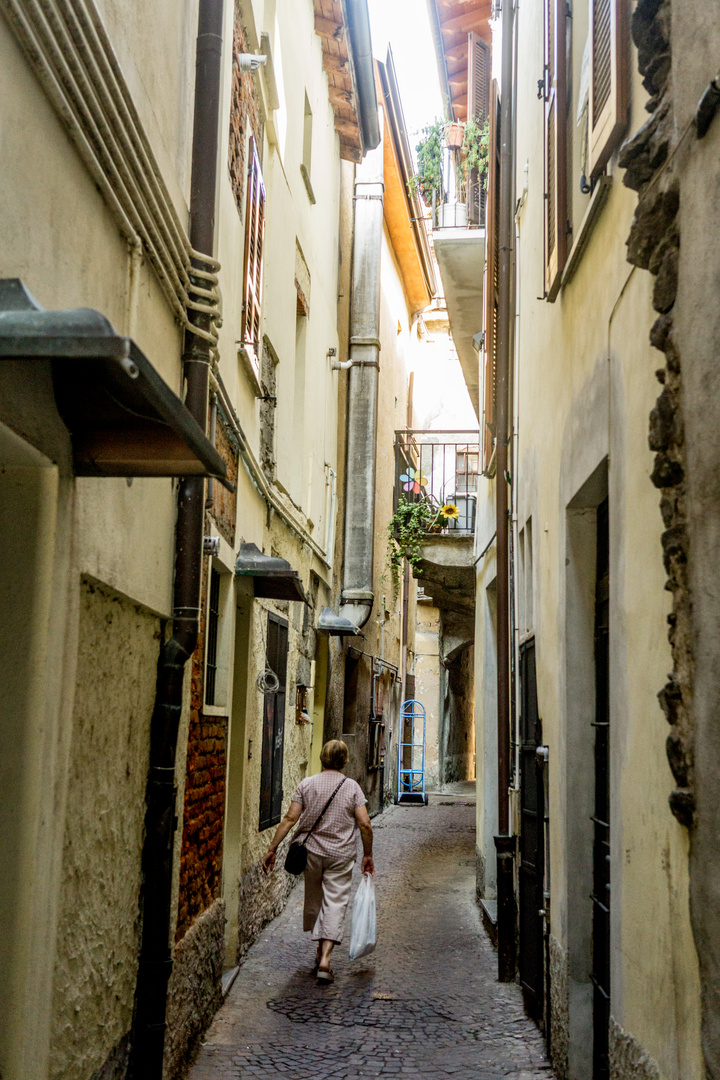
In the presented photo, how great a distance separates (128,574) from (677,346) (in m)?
2.31

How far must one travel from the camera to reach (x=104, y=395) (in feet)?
10.1

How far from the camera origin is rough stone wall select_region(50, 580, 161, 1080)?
3547 mm

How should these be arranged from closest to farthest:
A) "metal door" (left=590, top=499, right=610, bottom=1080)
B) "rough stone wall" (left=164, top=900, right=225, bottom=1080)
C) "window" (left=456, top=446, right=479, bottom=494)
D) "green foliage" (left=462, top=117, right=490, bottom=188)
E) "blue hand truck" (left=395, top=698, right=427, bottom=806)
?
"metal door" (left=590, top=499, right=610, bottom=1080), "rough stone wall" (left=164, top=900, right=225, bottom=1080), "green foliage" (left=462, top=117, right=490, bottom=188), "blue hand truck" (left=395, top=698, right=427, bottom=806), "window" (left=456, top=446, right=479, bottom=494)

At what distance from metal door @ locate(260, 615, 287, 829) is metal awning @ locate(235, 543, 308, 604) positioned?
0.93m

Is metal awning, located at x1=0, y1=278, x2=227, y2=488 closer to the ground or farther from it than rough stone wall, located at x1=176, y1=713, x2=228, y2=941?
farther from it

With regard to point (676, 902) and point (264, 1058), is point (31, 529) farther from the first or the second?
point (264, 1058)

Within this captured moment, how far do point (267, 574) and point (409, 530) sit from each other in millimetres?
10098

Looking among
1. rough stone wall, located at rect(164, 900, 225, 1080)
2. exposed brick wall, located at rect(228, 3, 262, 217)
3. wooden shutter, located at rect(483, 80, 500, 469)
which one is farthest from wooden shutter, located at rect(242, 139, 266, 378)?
rough stone wall, located at rect(164, 900, 225, 1080)

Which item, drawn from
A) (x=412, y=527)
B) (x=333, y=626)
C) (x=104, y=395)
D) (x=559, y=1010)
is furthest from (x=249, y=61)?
(x=412, y=527)

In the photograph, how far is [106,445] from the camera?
11.1ft

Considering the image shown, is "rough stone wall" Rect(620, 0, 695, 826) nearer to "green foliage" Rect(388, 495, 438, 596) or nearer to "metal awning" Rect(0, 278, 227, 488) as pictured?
"metal awning" Rect(0, 278, 227, 488)

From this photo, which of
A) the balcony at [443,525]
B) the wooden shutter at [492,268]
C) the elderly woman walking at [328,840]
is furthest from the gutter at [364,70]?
the elderly woman walking at [328,840]

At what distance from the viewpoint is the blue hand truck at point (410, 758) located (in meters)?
19.5

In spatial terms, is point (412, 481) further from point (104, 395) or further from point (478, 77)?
point (104, 395)
